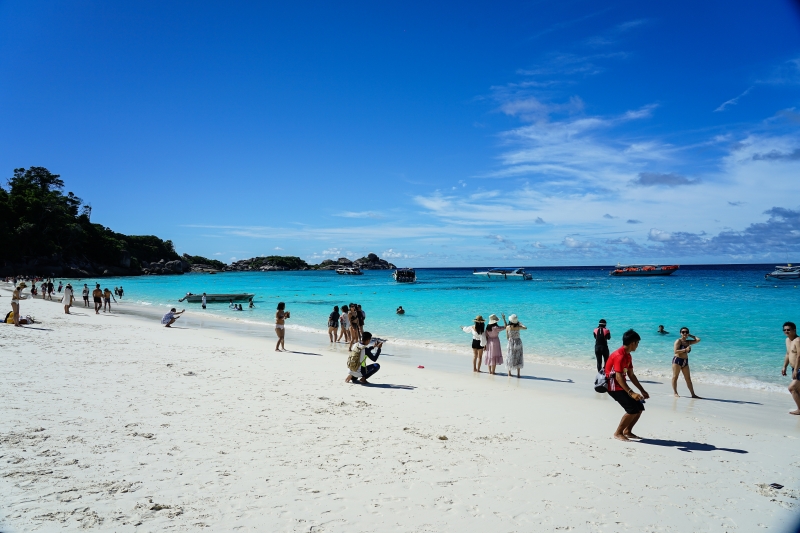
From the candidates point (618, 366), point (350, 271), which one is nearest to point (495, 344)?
point (618, 366)

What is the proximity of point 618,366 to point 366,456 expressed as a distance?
3.79 meters

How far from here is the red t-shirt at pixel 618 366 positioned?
22.1ft

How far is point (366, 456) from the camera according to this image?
20.1 feet

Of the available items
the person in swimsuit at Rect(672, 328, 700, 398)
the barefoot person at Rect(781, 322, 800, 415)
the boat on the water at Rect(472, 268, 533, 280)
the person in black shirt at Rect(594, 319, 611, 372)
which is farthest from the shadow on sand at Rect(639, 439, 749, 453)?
the boat on the water at Rect(472, 268, 533, 280)

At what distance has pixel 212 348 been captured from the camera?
15.3 meters

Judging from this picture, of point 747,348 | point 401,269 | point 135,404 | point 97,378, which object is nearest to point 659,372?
point 747,348

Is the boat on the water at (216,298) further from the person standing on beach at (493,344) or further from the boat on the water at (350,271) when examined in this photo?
the boat on the water at (350,271)

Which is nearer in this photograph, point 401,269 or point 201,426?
point 201,426

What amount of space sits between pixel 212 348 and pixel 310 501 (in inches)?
458

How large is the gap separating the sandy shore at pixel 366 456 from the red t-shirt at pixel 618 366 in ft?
3.08

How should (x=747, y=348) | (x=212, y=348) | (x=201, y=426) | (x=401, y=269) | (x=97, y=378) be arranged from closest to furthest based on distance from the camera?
(x=201, y=426)
(x=97, y=378)
(x=212, y=348)
(x=747, y=348)
(x=401, y=269)

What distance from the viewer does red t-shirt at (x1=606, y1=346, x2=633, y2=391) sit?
265 inches

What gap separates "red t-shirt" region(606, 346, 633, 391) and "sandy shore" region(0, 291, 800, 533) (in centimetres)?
94

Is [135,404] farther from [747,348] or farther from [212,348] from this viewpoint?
[747,348]
